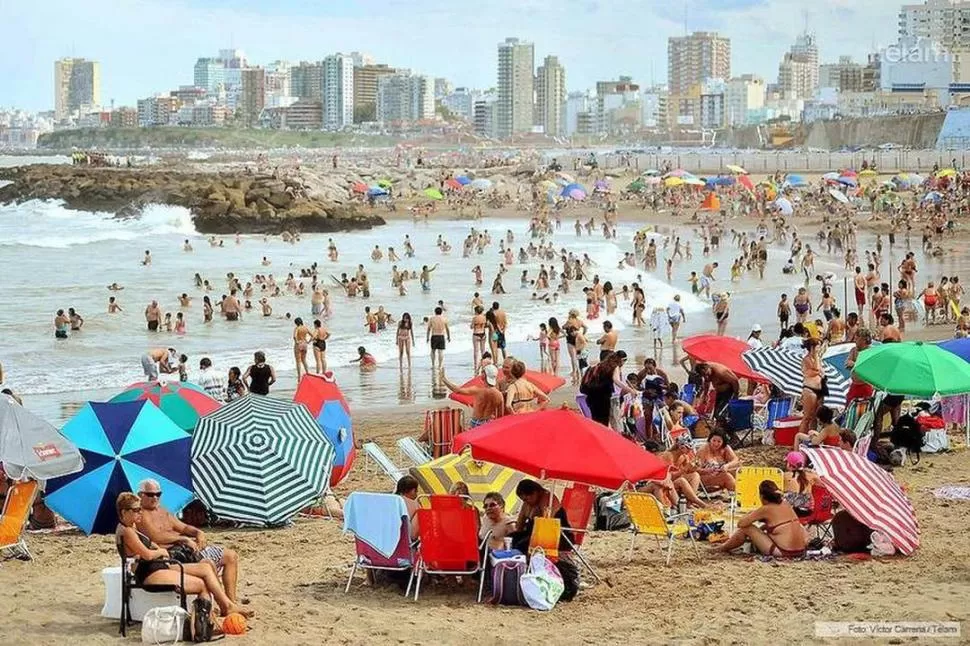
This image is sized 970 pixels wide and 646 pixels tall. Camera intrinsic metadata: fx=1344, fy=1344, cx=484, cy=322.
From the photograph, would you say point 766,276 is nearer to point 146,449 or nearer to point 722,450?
point 722,450

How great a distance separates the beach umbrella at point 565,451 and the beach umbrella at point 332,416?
231cm

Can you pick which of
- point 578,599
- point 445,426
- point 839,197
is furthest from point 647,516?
point 839,197

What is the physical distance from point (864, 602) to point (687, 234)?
3477 centimetres

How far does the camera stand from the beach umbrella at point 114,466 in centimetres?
811


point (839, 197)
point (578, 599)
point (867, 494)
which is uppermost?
point (839, 197)

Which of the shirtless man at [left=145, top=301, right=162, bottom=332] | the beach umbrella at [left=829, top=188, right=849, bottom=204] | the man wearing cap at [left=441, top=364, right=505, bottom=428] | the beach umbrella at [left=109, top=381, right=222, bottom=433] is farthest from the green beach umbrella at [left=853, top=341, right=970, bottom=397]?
the beach umbrella at [left=829, top=188, right=849, bottom=204]

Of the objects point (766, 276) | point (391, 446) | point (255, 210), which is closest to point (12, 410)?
point (391, 446)

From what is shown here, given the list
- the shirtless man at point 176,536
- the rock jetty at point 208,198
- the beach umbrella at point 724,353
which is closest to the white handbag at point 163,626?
the shirtless man at point 176,536

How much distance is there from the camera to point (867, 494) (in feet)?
23.3

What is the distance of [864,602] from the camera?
620 centimetres

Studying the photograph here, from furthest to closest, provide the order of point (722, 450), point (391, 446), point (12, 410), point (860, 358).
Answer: point (391, 446), point (860, 358), point (722, 450), point (12, 410)

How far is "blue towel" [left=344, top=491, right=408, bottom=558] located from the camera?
21.9ft

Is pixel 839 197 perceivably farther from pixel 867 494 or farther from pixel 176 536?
pixel 176 536

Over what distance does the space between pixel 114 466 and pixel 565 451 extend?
2.88 metres
